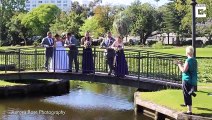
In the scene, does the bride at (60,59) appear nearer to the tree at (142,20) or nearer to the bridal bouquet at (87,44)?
the bridal bouquet at (87,44)

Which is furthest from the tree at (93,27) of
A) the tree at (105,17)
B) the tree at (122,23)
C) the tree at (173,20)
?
the tree at (173,20)

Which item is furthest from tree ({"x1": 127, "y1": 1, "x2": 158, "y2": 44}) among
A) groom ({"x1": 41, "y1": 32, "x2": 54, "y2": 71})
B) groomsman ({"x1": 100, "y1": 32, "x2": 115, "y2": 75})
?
groomsman ({"x1": 100, "y1": 32, "x2": 115, "y2": 75})

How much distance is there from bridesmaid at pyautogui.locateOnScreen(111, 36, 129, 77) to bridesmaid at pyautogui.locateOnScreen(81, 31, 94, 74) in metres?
1.36

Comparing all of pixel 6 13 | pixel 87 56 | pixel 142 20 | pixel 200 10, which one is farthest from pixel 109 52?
pixel 6 13

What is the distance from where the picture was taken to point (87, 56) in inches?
711

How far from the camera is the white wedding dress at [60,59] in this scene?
1894cm

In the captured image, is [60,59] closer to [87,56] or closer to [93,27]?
[87,56]

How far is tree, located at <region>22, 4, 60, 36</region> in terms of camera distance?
80875mm

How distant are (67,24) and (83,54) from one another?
201 feet

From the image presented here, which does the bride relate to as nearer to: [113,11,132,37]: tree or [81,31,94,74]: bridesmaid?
[81,31,94,74]: bridesmaid

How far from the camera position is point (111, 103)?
1767 centimetres

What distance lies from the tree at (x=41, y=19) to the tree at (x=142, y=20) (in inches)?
663

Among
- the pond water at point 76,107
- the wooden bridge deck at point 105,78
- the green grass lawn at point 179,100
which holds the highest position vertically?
the wooden bridge deck at point 105,78

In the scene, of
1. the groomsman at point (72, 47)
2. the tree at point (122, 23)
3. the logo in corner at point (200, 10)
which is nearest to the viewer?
the logo in corner at point (200, 10)
